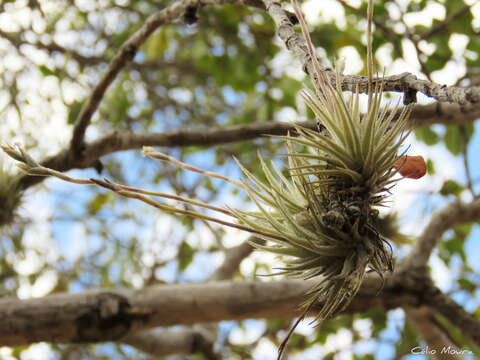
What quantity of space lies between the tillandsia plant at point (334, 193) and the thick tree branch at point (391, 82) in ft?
0.06

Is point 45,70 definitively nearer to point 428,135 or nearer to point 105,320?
point 105,320

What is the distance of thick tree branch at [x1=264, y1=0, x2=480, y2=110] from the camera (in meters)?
0.60

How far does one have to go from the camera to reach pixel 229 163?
309 cm

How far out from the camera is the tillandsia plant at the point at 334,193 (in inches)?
29.5

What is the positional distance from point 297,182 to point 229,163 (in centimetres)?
229

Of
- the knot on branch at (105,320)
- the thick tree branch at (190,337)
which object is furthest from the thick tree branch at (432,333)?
the knot on branch at (105,320)

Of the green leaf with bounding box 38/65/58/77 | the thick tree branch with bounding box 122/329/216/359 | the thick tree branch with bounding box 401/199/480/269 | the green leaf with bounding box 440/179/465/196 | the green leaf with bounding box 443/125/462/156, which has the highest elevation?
the green leaf with bounding box 38/65/58/77

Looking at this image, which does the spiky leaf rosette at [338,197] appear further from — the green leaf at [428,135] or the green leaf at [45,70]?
the green leaf at [45,70]

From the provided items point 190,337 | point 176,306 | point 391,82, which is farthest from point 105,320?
point 391,82

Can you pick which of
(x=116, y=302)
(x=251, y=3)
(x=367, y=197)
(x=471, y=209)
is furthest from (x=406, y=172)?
(x=471, y=209)

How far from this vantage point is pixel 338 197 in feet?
2.55

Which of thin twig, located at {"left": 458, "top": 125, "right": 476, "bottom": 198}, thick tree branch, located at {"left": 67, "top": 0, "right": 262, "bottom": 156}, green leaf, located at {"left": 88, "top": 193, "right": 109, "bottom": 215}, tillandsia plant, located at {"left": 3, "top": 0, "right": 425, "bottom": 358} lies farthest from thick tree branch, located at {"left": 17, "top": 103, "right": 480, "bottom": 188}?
green leaf, located at {"left": 88, "top": 193, "right": 109, "bottom": 215}

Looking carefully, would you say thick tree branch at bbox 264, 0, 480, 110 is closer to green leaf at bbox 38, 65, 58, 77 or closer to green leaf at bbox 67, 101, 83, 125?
green leaf at bbox 67, 101, 83, 125

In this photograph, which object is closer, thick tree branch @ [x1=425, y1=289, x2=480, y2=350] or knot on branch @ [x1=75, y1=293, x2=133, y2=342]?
knot on branch @ [x1=75, y1=293, x2=133, y2=342]
